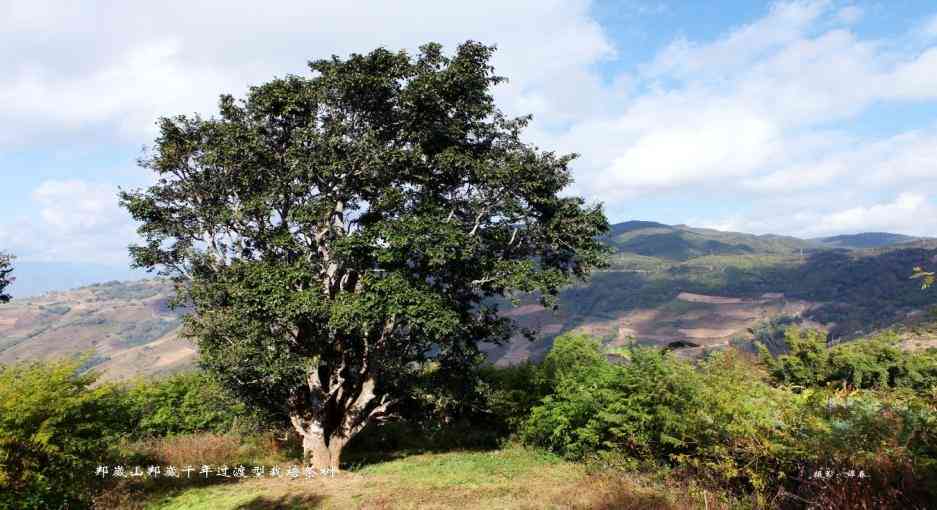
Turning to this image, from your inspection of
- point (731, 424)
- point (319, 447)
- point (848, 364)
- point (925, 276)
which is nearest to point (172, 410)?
point (319, 447)

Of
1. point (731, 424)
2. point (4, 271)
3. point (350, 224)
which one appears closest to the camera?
point (731, 424)

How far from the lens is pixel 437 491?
13.5 m

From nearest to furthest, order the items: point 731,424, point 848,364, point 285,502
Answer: point 731,424
point 285,502
point 848,364

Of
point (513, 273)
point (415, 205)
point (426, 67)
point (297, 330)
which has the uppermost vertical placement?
point (426, 67)

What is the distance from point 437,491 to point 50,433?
9.24 meters

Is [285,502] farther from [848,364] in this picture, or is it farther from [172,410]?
[848,364]

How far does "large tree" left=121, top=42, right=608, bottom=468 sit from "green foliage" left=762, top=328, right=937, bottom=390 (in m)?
17.8

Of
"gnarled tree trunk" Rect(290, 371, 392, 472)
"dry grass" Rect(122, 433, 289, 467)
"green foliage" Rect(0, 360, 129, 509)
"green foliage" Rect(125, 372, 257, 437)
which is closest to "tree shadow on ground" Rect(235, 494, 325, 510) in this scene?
"gnarled tree trunk" Rect(290, 371, 392, 472)

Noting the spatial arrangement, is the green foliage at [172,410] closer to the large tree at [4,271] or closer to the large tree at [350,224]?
the large tree at [4,271]

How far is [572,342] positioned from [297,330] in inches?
479

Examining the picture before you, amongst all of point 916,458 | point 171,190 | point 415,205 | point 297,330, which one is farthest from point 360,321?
point 916,458

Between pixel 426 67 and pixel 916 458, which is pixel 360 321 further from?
pixel 916 458

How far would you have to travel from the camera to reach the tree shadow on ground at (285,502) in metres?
12.9

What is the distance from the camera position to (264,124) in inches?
581
